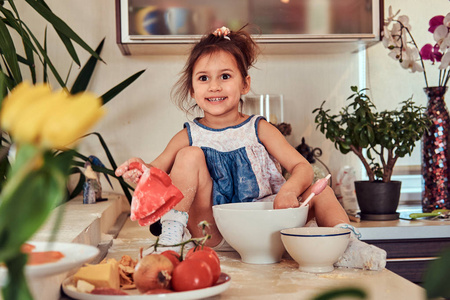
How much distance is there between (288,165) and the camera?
58.7 inches

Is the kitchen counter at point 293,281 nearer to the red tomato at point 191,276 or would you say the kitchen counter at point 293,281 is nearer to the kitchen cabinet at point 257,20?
the red tomato at point 191,276

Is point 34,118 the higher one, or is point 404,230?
point 34,118

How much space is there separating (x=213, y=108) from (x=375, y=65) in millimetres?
1020

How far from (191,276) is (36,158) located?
2.04 feet

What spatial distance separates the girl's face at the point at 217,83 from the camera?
5.17 feet

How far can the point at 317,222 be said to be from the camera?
1334mm

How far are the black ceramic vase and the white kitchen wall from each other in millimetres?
290

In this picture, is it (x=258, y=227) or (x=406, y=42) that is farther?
(x=406, y=42)

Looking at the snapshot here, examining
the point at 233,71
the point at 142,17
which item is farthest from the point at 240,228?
the point at 142,17

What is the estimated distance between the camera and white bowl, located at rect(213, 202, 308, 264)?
1108mm

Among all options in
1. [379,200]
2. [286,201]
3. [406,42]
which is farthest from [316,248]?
[406,42]

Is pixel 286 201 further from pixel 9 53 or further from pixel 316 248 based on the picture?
pixel 9 53

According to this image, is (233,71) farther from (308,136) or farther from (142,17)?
(308,136)

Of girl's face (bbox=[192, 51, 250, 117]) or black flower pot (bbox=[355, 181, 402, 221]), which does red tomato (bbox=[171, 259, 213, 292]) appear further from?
black flower pot (bbox=[355, 181, 402, 221])
